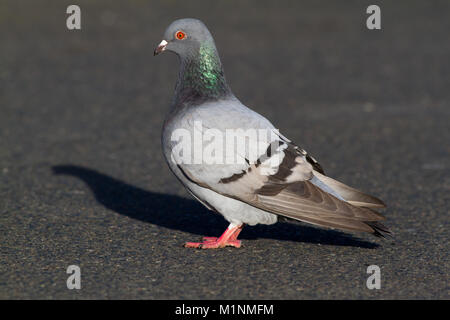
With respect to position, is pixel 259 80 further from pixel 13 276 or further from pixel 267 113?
pixel 13 276

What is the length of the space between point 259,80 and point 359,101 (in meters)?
1.92

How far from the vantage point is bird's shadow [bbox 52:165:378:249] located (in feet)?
19.5

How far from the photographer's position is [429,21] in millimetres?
16531

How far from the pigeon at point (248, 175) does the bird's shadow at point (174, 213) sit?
0.54 metres

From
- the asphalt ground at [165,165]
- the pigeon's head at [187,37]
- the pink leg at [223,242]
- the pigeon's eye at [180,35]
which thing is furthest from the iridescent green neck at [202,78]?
the asphalt ground at [165,165]

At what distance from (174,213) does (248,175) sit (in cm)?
158

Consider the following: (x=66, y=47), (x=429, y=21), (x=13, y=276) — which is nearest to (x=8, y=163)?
(x=13, y=276)

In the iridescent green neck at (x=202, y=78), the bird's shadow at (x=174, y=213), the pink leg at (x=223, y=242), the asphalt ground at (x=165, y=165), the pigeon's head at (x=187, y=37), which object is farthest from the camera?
the bird's shadow at (x=174, y=213)

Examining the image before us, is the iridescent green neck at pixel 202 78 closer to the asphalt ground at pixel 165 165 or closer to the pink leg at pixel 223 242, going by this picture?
the pink leg at pixel 223 242

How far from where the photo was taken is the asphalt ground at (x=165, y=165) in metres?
4.98

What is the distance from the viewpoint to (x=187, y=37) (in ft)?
19.0

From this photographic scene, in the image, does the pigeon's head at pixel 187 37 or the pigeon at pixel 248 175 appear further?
the pigeon's head at pixel 187 37

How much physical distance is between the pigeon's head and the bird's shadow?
152 cm

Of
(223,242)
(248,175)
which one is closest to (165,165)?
(223,242)
